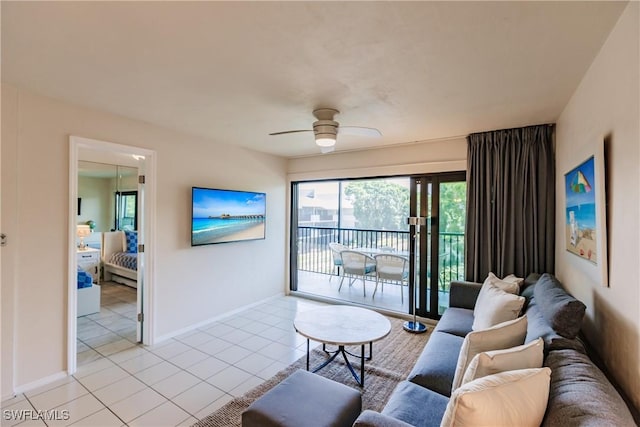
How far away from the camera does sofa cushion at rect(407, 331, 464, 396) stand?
179cm

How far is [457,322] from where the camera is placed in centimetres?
267

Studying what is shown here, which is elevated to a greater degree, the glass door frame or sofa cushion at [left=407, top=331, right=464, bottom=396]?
the glass door frame

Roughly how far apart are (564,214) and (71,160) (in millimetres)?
4241

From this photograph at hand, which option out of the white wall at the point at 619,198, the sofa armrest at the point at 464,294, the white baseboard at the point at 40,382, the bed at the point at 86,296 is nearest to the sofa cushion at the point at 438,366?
the white wall at the point at 619,198

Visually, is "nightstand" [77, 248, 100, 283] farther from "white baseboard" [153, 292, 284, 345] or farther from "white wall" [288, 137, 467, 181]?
"white wall" [288, 137, 467, 181]

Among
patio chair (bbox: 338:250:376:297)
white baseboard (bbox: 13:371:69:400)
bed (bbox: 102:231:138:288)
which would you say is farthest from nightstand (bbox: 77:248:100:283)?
patio chair (bbox: 338:250:376:297)

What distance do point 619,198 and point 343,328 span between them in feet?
6.51

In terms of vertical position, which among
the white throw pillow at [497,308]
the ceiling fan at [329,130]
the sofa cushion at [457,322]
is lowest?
the sofa cushion at [457,322]

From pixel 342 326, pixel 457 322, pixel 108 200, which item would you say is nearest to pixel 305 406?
pixel 342 326

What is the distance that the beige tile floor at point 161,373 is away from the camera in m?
2.14

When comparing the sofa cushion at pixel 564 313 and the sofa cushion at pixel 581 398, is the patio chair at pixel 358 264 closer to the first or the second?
the sofa cushion at pixel 564 313

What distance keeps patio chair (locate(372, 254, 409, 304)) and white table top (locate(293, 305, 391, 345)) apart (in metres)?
1.85

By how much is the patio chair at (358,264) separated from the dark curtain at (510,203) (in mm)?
1895

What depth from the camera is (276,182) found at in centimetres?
493
